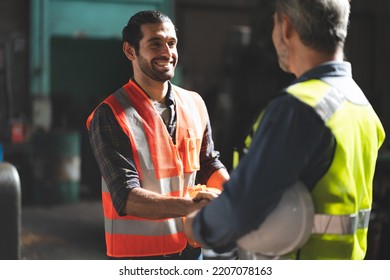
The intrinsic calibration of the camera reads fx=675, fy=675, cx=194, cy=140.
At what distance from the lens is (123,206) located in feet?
7.12

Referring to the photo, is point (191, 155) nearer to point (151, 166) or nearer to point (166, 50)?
point (151, 166)

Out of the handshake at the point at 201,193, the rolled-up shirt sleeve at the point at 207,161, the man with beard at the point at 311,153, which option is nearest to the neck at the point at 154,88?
the rolled-up shirt sleeve at the point at 207,161

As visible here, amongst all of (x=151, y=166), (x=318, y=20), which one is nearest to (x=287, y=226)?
(x=318, y=20)

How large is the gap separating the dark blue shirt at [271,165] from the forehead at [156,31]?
0.76 metres

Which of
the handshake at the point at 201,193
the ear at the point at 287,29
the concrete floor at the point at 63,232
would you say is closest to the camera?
the ear at the point at 287,29

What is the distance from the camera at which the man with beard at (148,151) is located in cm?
217

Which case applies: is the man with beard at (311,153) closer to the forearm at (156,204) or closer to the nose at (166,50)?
the forearm at (156,204)

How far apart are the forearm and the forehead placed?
517 millimetres

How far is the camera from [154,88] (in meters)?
2.33

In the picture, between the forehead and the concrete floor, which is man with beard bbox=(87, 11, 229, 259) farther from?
the concrete floor

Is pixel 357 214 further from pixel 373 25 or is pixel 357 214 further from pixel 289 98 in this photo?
pixel 373 25

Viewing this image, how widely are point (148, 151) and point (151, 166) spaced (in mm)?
51

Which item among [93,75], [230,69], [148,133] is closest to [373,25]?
[230,69]

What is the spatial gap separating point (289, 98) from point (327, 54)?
0.64 ft
